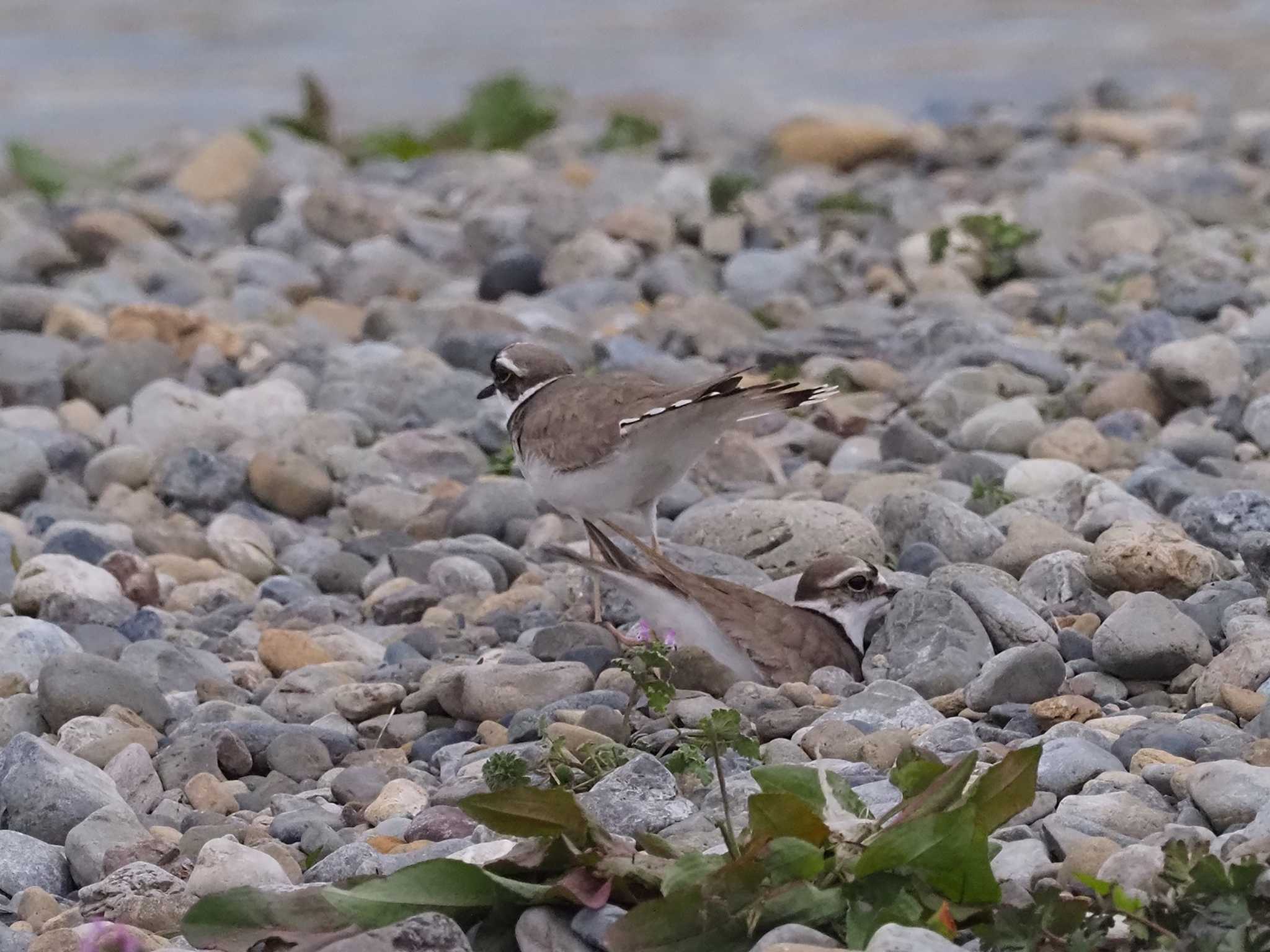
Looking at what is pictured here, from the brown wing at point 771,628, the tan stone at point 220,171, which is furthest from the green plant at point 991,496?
the tan stone at point 220,171

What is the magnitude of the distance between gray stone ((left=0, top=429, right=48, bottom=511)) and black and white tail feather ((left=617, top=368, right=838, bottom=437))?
2.62 metres

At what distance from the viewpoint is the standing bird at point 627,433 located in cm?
568

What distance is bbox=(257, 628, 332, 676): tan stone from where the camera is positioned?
5.62 m

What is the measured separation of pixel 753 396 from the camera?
561 centimetres

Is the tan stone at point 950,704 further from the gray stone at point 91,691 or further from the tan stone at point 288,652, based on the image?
the gray stone at point 91,691

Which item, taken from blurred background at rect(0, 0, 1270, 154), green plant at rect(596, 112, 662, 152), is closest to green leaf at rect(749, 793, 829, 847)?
green plant at rect(596, 112, 662, 152)

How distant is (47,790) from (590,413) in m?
2.17

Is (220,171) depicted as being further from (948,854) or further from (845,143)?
(948,854)

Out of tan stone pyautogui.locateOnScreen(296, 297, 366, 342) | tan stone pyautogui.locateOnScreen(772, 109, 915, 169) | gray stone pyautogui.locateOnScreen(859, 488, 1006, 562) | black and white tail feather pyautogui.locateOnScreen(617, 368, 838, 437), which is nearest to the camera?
black and white tail feather pyautogui.locateOnScreen(617, 368, 838, 437)

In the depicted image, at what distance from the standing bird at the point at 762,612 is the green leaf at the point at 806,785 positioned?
1.46 metres

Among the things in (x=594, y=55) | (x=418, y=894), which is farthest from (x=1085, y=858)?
(x=594, y=55)

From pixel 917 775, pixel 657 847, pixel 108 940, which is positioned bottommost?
pixel 108 940

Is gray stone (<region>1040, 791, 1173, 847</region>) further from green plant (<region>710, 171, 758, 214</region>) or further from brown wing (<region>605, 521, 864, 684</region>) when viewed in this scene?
green plant (<region>710, 171, 758, 214</region>)

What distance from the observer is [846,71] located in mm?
18422
